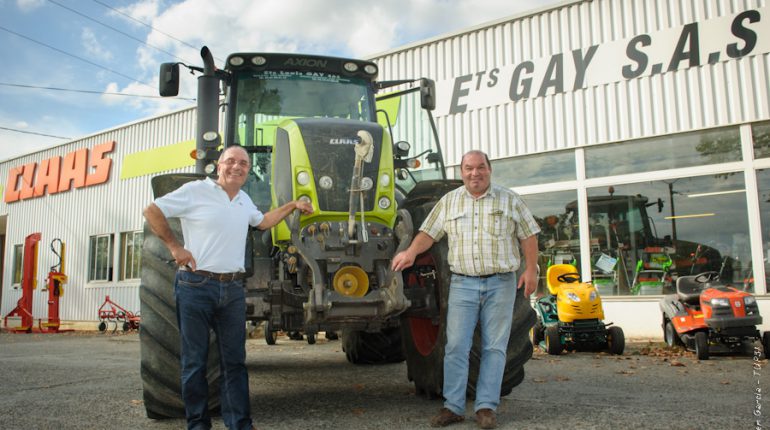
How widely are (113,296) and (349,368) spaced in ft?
45.4

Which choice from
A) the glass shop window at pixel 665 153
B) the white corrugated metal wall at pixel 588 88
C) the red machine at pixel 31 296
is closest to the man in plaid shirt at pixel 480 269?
the glass shop window at pixel 665 153

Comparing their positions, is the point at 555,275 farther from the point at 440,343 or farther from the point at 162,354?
the point at 162,354

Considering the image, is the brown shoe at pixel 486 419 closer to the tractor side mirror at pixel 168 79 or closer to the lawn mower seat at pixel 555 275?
the tractor side mirror at pixel 168 79

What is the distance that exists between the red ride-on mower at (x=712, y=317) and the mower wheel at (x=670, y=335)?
0.06m

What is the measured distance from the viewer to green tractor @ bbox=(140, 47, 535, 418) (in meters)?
4.17

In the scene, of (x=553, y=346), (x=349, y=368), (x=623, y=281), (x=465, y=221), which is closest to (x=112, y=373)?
(x=349, y=368)

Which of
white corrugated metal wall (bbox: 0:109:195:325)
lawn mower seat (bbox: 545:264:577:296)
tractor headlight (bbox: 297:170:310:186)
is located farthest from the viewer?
white corrugated metal wall (bbox: 0:109:195:325)

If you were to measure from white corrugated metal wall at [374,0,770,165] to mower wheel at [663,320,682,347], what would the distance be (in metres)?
3.31

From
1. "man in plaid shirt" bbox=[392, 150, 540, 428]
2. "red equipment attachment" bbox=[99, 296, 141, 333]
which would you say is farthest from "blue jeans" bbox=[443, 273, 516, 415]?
"red equipment attachment" bbox=[99, 296, 141, 333]

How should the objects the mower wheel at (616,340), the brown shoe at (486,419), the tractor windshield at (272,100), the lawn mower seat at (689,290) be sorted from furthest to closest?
the mower wheel at (616,340) → the lawn mower seat at (689,290) → the tractor windshield at (272,100) → the brown shoe at (486,419)

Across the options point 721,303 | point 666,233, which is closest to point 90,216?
point 666,233

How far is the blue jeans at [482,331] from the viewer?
4.08 metres

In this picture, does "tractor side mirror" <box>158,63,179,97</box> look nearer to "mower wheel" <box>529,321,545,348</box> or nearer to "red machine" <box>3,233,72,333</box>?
"mower wheel" <box>529,321,545,348</box>

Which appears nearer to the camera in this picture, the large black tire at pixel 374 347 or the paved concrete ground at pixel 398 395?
the paved concrete ground at pixel 398 395
